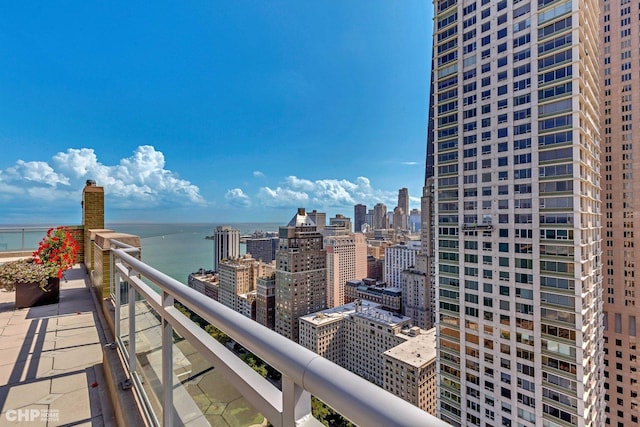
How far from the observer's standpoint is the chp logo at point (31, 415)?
70.0 inches

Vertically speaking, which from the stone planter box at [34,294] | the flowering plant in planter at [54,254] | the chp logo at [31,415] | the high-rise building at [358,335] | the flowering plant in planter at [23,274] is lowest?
the high-rise building at [358,335]

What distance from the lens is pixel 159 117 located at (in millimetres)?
25594

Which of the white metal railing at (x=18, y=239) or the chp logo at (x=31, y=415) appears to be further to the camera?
the white metal railing at (x=18, y=239)

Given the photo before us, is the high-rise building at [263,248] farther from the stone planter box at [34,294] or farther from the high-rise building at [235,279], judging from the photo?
the stone planter box at [34,294]

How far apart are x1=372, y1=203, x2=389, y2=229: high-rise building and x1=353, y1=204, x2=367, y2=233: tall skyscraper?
431cm

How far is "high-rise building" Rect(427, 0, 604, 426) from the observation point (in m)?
8.37

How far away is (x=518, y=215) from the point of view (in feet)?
29.6

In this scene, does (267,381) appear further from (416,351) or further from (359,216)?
(359,216)

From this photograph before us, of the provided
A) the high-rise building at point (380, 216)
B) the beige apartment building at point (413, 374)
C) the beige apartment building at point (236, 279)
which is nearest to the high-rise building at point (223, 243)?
the beige apartment building at point (236, 279)

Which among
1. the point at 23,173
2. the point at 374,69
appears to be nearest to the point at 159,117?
the point at 23,173

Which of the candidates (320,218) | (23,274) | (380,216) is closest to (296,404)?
(23,274)

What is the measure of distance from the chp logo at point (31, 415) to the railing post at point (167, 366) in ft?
3.75

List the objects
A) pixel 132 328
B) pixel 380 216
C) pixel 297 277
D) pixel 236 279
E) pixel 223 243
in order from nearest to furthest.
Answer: pixel 132 328, pixel 297 277, pixel 236 279, pixel 223 243, pixel 380 216

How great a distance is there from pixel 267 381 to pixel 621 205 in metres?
22.3
